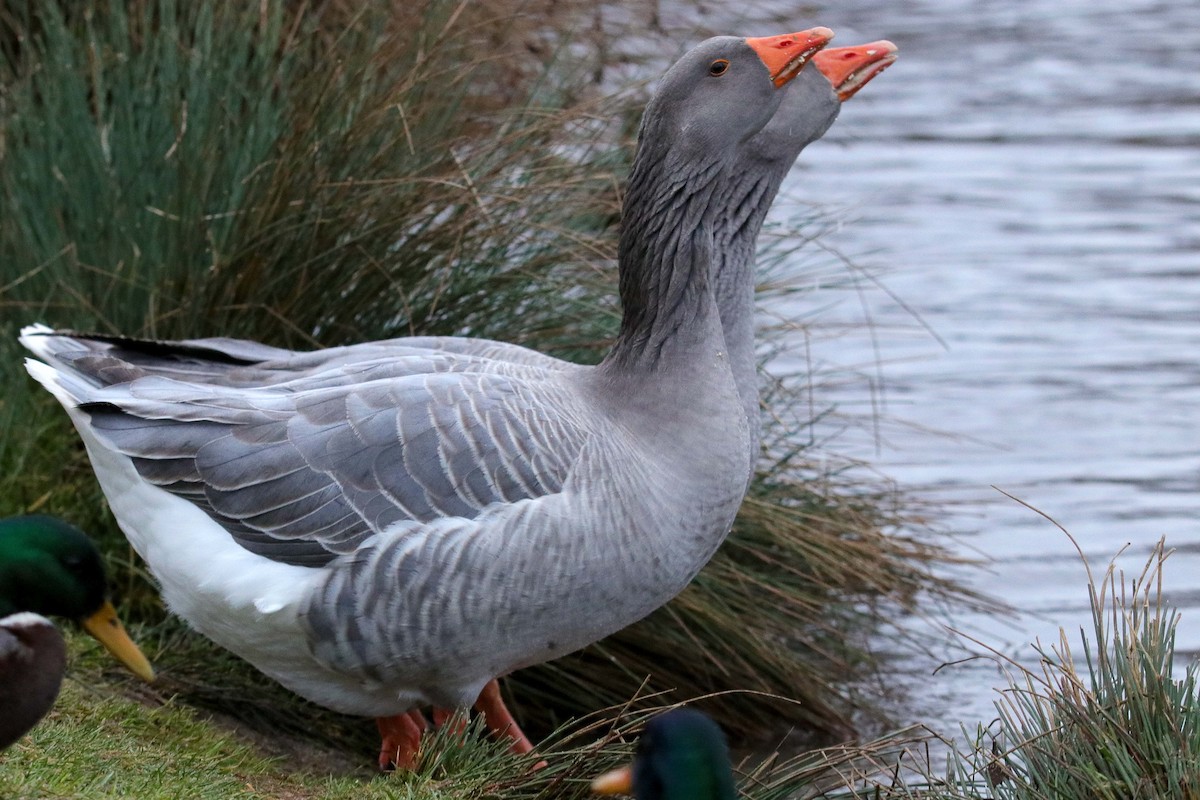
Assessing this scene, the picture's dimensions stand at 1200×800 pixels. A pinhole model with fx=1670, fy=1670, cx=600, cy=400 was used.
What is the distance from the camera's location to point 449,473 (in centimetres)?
447

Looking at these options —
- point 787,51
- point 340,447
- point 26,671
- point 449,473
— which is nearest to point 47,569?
point 26,671

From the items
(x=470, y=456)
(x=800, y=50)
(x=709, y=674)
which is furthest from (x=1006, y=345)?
(x=470, y=456)

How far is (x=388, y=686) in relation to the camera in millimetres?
4598

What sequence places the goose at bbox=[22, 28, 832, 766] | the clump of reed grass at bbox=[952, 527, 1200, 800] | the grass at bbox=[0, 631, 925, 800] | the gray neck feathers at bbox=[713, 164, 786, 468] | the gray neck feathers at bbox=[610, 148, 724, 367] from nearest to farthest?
1. the clump of reed grass at bbox=[952, 527, 1200, 800]
2. the grass at bbox=[0, 631, 925, 800]
3. the goose at bbox=[22, 28, 832, 766]
4. the gray neck feathers at bbox=[610, 148, 724, 367]
5. the gray neck feathers at bbox=[713, 164, 786, 468]

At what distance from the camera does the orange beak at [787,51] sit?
16.1ft

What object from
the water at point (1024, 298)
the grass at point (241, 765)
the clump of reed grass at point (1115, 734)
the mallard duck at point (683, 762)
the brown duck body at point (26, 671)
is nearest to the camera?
the mallard duck at point (683, 762)

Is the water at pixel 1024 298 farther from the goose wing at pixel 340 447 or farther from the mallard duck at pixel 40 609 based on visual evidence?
the mallard duck at pixel 40 609

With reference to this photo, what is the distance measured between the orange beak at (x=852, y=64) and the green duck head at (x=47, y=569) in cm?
269

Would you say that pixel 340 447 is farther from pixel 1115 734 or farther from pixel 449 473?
pixel 1115 734

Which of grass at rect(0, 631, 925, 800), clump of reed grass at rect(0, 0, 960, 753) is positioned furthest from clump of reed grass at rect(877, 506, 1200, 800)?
clump of reed grass at rect(0, 0, 960, 753)

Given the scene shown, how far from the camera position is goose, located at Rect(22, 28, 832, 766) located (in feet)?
14.5

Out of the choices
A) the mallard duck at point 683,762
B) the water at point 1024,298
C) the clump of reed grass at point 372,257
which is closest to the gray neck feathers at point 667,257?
the clump of reed grass at point 372,257

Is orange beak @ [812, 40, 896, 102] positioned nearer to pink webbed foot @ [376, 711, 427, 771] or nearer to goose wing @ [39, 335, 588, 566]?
goose wing @ [39, 335, 588, 566]

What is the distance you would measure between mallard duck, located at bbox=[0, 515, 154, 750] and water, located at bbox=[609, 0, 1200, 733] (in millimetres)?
3298
